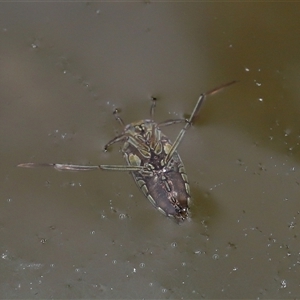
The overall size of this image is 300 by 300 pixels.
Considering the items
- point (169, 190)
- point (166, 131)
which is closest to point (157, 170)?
point (169, 190)

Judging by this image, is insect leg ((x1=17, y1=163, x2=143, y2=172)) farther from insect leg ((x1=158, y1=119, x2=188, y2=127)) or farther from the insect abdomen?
insect leg ((x1=158, y1=119, x2=188, y2=127))

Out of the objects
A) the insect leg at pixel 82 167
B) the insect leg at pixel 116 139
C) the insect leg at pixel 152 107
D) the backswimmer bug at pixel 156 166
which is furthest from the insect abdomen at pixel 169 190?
the insect leg at pixel 152 107

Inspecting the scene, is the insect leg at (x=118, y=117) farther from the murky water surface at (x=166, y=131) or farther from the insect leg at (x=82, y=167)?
the insect leg at (x=82, y=167)

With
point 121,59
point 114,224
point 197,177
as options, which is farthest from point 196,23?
point 114,224

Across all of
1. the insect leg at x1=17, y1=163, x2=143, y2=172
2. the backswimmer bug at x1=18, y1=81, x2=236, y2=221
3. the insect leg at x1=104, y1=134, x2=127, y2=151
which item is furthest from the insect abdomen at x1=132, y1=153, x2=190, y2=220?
the insect leg at x1=104, y1=134, x2=127, y2=151

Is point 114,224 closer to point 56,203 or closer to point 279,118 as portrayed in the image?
point 56,203

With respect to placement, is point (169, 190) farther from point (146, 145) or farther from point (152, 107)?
point (152, 107)
